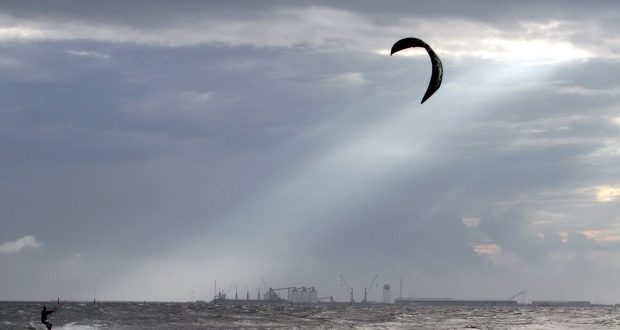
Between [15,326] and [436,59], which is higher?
[436,59]

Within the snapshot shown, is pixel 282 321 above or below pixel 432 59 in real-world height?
below

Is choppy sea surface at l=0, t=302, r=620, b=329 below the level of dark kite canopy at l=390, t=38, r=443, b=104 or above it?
below

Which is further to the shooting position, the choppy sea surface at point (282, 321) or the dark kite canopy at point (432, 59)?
the choppy sea surface at point (282, 321)

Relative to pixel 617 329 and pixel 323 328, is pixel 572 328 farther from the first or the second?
pixel 323 328

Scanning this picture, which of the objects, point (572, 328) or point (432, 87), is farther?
point (572, 328)

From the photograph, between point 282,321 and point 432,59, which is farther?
point 282,321

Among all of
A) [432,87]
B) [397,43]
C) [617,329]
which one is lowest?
[617,329]

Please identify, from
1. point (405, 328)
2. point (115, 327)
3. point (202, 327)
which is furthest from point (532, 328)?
point (115, 327)

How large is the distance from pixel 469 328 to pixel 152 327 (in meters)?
26.9

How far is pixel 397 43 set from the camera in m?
34.6

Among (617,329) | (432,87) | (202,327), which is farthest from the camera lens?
(202,327)

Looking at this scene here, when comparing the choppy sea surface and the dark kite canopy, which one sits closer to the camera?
the dark kite canopy

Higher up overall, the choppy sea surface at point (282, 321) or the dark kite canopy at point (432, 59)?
the dark kite canopy at point (432, 59)

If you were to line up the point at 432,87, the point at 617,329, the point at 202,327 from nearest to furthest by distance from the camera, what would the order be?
the point at 432,87 → the point at 617,329 → the point at 202,327
